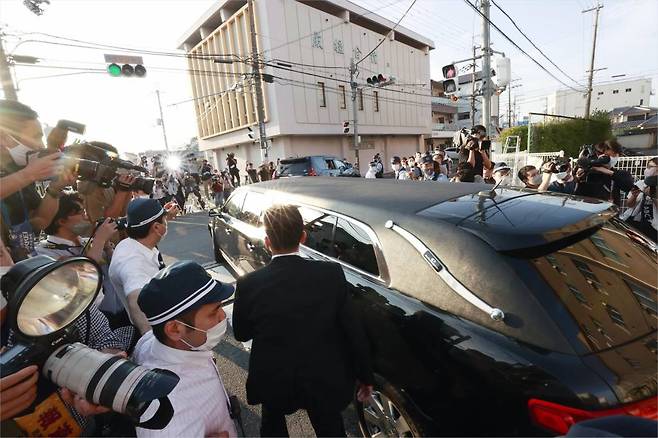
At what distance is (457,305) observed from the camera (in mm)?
1547

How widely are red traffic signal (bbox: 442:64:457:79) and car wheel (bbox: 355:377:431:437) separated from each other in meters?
10.3

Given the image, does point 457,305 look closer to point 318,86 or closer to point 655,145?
point 318,86

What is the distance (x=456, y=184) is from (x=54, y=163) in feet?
8.89

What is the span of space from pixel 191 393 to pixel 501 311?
4.33 feet

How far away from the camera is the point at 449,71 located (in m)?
10.1

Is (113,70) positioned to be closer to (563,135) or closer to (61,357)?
(61,357)

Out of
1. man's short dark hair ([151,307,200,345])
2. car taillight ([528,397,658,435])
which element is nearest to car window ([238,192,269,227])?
man's short dark hair ([151,307,200,345])

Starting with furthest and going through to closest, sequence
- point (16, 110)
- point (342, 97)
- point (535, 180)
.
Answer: point (342, 97) → point (535, 180) → point (16, 110)

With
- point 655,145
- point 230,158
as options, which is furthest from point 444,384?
point 655,145

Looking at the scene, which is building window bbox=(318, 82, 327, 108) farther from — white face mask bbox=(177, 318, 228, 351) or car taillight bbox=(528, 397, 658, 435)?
car taillight bbox=(528, 397, 658, 435)

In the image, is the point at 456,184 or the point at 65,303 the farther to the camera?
the point at 456,184

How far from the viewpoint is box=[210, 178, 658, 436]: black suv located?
1253 millimetres

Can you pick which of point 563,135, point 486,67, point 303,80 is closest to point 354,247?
point 486,67

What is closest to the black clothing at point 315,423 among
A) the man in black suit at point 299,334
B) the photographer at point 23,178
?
the man in black suit at point 299,334
